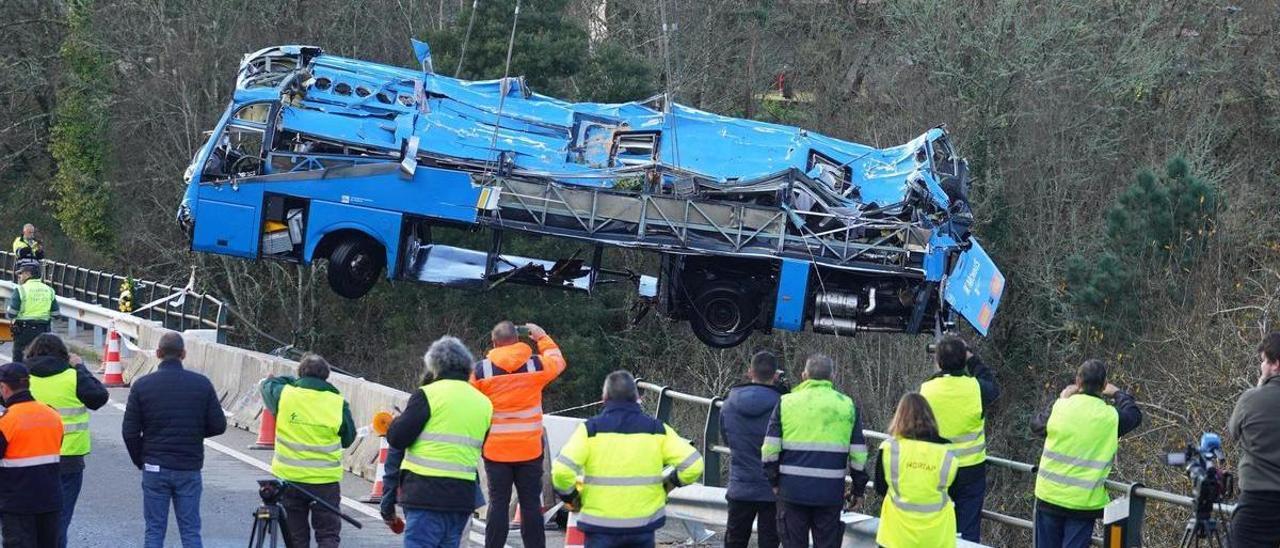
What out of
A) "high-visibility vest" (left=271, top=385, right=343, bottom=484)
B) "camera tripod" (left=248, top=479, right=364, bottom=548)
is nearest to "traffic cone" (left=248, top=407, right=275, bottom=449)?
"high-visibility vest" (left=271, top=385, right=343, bottom=484)

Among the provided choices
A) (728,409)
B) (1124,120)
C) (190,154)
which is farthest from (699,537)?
(190,154)

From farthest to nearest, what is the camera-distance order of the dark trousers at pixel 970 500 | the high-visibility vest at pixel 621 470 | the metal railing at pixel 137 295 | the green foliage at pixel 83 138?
the green foliage at pixel 83 138
the metal railing at pixel 137 295
the dark trousers at pixel 970 500
the high-visibility vest at pixel 621 470

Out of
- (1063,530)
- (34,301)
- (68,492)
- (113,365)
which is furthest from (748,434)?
(113,365)

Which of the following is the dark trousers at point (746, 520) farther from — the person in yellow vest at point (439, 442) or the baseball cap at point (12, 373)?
the baseball cap at point (12, 373)

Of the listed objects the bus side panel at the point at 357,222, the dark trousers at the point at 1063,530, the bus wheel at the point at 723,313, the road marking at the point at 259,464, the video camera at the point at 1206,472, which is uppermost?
the bus side panel at the point at 357,222

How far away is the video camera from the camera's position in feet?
29.1

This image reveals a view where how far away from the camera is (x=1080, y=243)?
3359 cm

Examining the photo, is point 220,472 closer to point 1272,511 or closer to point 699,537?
point 699,537

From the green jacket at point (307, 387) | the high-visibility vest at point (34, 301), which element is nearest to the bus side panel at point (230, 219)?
the high-visibility vest at point (34, 301)

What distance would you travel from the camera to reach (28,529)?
9156mm

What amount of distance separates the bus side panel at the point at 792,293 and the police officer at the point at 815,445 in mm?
7810

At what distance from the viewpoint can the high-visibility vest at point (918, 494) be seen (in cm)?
834

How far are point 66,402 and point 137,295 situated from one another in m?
20.9

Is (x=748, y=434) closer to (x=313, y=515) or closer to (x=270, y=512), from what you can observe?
(x=313, y=515)
